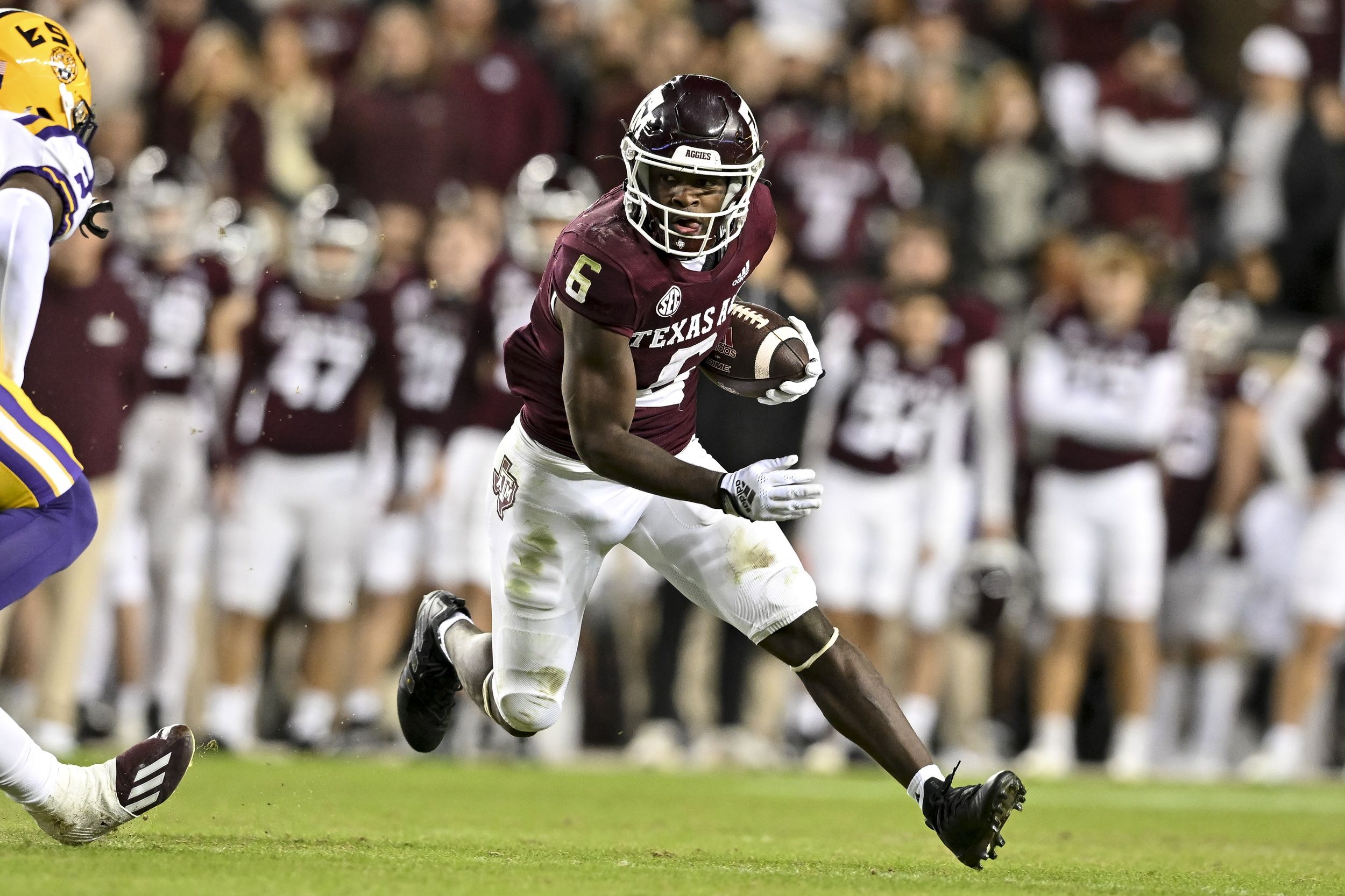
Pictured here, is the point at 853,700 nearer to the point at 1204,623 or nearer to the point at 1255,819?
the point at 1255,819

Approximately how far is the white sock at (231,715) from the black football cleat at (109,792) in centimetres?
368

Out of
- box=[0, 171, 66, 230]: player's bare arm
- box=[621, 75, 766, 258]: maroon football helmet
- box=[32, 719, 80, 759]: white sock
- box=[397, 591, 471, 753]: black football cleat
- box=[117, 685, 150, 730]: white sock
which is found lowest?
box=[117, 685, 150, 730]: white sock

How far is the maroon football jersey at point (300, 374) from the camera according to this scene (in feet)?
27.0

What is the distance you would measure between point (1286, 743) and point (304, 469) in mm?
4662

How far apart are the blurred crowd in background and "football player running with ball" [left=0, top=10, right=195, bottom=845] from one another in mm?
2778

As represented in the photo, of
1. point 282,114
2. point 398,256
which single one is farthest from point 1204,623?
point 282,114

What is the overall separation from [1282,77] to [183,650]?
6607mm

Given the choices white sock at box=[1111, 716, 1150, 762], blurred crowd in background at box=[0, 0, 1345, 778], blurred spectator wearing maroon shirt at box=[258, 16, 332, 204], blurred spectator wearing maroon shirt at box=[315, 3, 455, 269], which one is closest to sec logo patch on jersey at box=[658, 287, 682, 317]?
blurred crowd in background at box=[0, 0, 1345, 778]

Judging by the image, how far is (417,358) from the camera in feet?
28.1

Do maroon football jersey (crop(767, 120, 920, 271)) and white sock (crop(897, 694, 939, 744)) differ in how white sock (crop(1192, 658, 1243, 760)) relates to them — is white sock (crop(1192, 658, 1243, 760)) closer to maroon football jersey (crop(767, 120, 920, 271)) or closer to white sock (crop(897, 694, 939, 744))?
white sock (crop(897, 694, 939, 744))

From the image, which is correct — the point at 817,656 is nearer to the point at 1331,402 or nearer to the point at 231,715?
the point at 231,715

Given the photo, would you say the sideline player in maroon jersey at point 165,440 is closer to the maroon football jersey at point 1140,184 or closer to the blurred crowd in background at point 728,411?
the blurred crowd in background at point 728,411

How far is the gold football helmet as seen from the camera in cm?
448

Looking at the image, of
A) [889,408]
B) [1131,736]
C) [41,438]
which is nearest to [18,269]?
[41,438]
